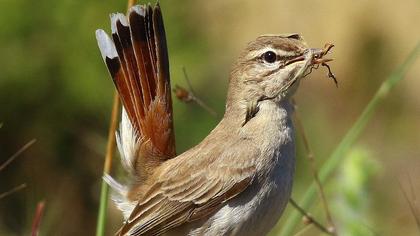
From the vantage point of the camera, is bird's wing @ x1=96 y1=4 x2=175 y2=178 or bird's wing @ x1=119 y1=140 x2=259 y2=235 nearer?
bird's wing @ x1=119 y1=140 x2=259 y2=235

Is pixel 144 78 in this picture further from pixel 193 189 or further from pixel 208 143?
pixel 193 189

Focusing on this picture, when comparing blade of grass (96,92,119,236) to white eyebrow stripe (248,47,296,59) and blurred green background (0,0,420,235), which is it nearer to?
white eyebrow stripe (248,47,296,59)

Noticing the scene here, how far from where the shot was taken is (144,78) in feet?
19.2

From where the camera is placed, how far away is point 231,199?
17.5ft

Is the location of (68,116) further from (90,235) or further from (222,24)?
(222,24)

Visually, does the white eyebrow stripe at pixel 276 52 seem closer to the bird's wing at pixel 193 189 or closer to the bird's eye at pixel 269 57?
the bird's eye at pixel 269 57

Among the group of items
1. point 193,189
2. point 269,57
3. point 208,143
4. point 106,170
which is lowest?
point 193,189

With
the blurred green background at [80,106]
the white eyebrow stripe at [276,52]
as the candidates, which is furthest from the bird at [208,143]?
the blurred green background at [80,106]

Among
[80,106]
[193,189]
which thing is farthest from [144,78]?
[80,106]

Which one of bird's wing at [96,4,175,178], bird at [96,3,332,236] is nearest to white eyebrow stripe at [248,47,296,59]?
bird at [96,3,332,236]

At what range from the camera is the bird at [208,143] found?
17.3 ft

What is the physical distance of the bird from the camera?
→ 527 centimetres

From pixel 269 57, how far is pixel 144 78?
0.75 m

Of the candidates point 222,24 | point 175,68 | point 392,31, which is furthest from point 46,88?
point 392,31
